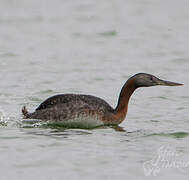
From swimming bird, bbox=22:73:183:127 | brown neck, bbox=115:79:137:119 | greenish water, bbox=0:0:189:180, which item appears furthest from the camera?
brown neck, bbox=115:79:137:119

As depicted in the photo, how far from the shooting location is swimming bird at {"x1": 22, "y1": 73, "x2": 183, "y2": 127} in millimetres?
14117

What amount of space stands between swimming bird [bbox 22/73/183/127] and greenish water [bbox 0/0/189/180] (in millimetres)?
183

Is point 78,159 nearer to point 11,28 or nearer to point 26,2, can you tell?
point 11,28

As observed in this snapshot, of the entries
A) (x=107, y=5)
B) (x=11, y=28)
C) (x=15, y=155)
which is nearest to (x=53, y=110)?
(x=15, y=155)

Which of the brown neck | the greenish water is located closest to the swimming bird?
the brown neck

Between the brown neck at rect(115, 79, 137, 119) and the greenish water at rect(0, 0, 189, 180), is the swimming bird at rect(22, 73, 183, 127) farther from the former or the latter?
the greenish water at rect(0, 0, 189, 180)

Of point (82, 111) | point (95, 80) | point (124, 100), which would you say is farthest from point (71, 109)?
point (95, 80)

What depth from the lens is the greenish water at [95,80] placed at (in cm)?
1172

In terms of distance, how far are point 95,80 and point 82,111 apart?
5.46 meters

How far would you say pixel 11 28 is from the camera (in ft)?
85.0

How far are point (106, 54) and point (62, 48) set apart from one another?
1.51 m

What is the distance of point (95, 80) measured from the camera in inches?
769

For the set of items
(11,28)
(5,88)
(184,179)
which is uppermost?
(11,28)

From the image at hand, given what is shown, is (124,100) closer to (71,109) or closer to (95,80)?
(71,109)
